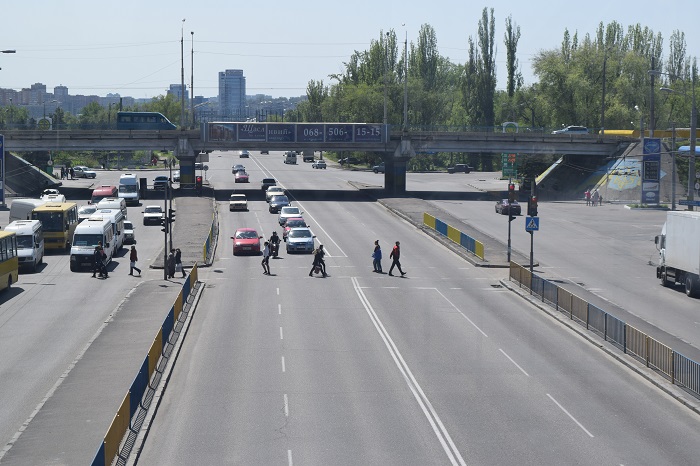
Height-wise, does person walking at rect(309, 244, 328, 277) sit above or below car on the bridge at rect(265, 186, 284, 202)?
below

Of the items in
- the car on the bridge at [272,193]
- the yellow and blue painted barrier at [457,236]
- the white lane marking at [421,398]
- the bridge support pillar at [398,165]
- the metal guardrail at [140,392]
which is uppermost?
the bridge support pillar at [398,165]

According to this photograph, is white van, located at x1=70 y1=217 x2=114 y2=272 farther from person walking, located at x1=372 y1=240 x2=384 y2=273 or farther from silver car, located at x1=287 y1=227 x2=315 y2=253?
person walking, located at x1=372 y1=240 x2=384 y2=273

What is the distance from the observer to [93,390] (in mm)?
22094

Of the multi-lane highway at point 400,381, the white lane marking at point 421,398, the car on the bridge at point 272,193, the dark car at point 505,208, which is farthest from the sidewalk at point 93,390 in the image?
the dark car at point 505,208

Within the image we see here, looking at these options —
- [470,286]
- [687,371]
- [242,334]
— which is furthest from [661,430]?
[470,286]

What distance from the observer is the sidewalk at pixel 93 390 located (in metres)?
17.8

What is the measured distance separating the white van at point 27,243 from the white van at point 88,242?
167 cm

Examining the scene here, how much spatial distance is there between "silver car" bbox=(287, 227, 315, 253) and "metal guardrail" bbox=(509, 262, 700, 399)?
606 inches

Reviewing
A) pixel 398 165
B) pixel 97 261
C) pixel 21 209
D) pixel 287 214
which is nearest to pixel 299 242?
pixel 287 214

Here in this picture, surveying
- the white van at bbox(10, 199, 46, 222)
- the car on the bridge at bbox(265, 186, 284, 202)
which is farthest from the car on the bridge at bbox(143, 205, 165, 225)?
the car on the bridge at bbox(265, 186, 284, 202)

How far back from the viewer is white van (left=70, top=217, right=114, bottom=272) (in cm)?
4438

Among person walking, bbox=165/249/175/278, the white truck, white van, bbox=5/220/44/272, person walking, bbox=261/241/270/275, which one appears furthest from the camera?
white van, bbox=5/220/44/272

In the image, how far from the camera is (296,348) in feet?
90.4

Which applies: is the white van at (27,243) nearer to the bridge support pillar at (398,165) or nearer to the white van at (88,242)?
the white van at (88,242)
